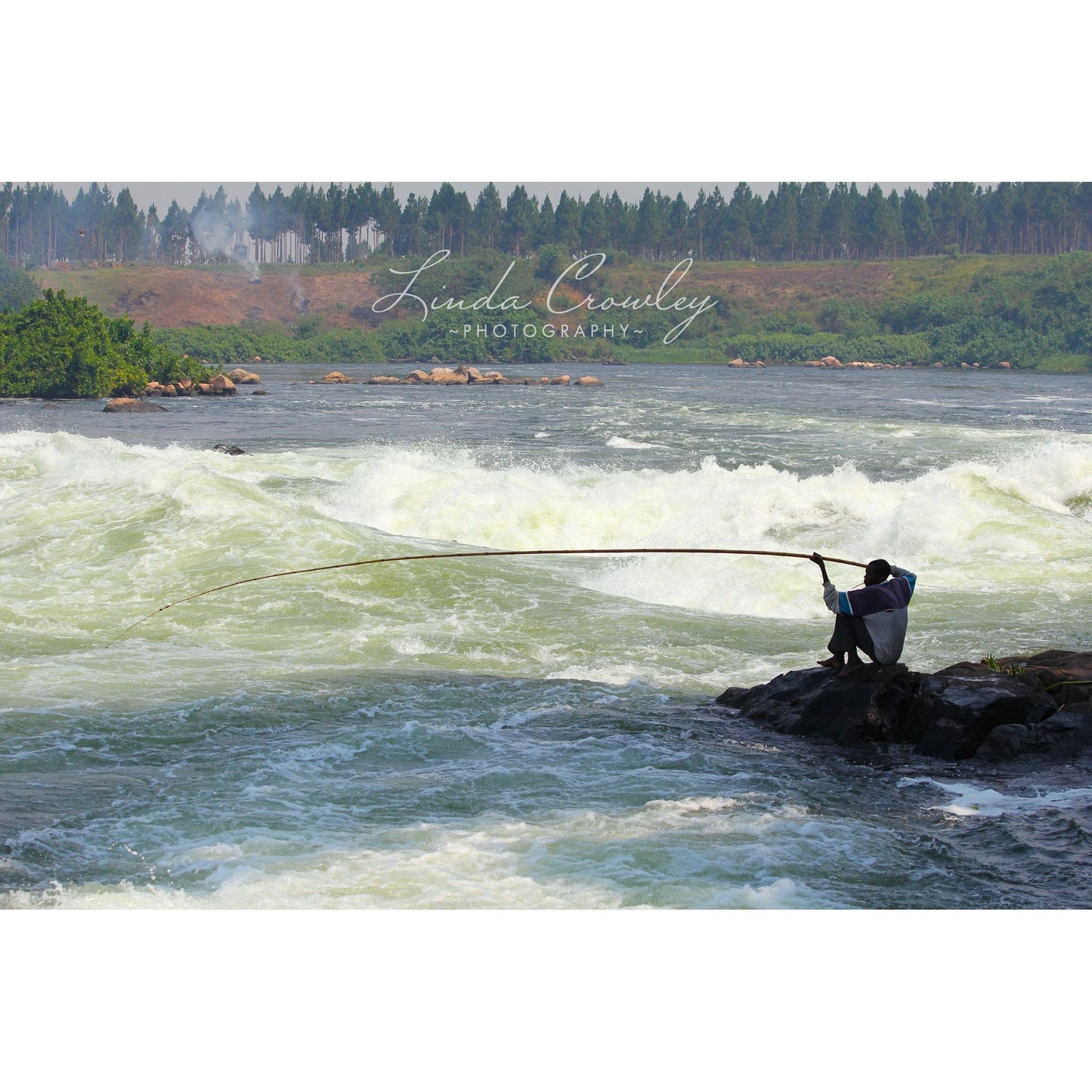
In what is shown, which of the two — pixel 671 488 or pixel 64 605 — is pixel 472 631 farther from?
pixel 671 488

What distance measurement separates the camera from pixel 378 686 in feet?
26.3

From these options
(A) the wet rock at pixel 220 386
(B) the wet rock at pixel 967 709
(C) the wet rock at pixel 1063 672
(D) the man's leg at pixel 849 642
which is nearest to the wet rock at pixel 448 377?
(A) the wet rock at pixel 220 386

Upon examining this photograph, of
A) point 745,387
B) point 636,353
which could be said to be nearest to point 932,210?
point 636,353

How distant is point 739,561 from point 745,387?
35.7m

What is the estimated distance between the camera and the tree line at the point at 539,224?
7619cm

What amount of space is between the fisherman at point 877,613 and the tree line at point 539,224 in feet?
227

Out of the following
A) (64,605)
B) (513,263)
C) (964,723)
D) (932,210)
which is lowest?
(64,605)
